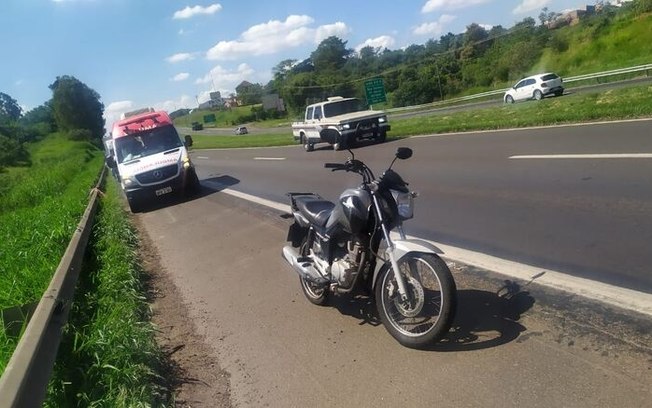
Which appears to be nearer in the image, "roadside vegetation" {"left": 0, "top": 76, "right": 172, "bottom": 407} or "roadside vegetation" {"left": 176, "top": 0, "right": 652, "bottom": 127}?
"roadside vegetation" {"left": 0, "top": 76, "right": 172, "bottom": 407}

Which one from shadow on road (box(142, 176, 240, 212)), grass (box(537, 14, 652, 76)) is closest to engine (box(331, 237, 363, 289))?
shadow on road (box(142, 176, 240, 212))

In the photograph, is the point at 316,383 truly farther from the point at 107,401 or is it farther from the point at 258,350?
the point at 107,401

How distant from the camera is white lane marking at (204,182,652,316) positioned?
12.3ft

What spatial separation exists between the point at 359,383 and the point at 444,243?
9.38 feet

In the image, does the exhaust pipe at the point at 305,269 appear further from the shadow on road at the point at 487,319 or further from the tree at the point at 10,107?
the tree at the point at 10,107

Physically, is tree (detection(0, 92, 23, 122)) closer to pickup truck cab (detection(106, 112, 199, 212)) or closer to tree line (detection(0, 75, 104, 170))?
tree line (detection(0, 75, 104, 170))

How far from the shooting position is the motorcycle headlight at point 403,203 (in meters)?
3.94

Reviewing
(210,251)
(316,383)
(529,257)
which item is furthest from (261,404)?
(210,251)

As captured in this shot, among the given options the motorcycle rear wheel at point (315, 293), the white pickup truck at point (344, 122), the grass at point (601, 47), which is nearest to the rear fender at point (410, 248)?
the motorcycle rear wheel at point (315, 293)

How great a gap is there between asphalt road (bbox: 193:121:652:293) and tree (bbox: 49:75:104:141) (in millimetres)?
84009

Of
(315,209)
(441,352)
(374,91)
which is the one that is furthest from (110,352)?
(374,91)

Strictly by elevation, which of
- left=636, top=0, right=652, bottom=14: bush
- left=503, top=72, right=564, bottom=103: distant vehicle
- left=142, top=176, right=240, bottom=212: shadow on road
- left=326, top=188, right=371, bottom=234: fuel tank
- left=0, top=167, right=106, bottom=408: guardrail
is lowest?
left=503, top=72, right=564, bottom=103: distant vehicle

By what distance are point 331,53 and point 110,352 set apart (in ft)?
385

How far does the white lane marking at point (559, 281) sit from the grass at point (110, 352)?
7.55 ft
